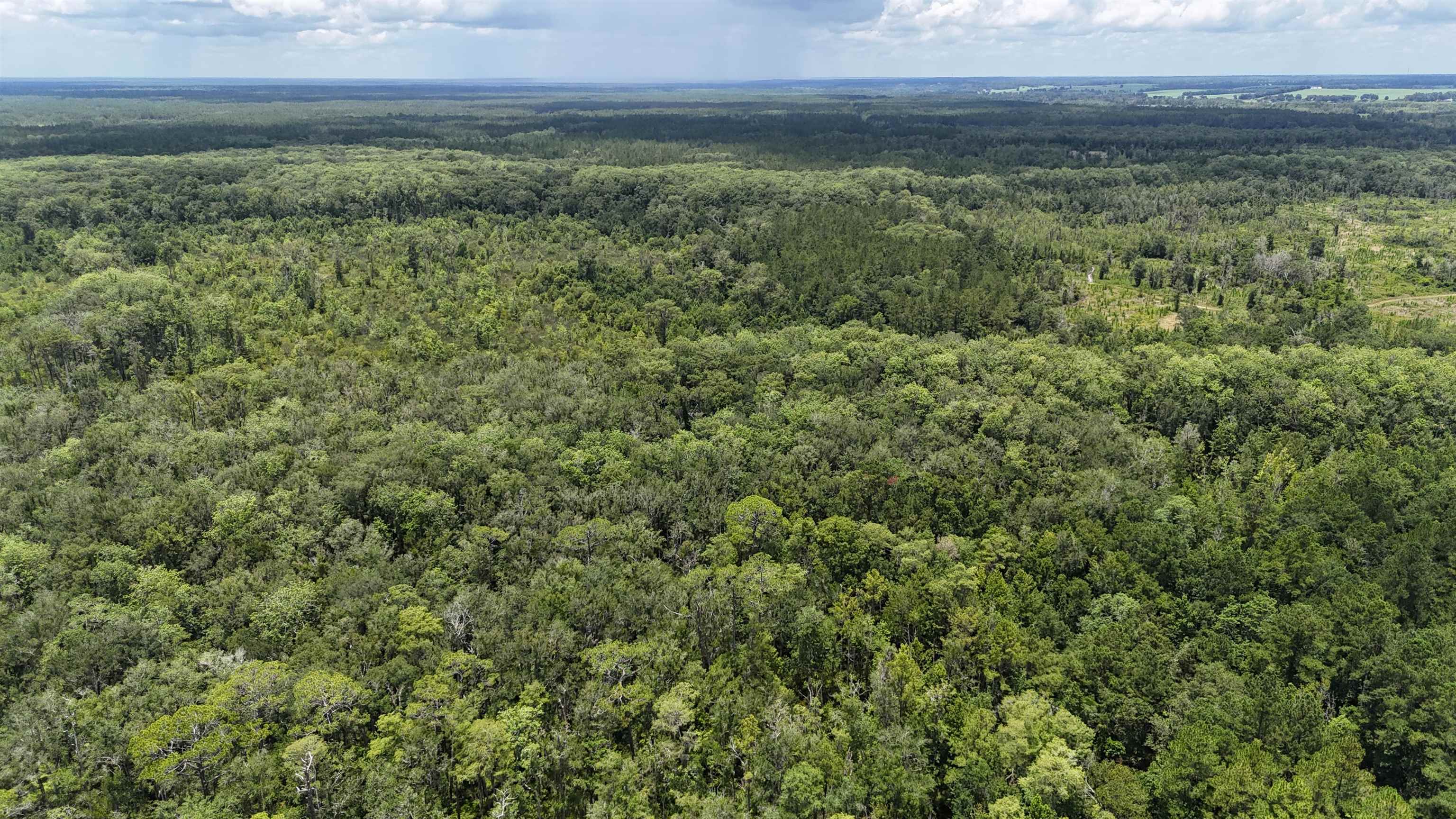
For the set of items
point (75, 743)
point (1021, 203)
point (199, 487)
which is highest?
point (1021, 203)

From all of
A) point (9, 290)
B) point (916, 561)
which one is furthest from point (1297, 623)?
point (9, 290)

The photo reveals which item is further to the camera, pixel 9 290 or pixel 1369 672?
pixel 9 290

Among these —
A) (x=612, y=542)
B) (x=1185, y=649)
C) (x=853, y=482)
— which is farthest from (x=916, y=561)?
(x=612, y=542)

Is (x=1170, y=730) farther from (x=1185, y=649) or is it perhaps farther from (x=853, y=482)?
(x=853, y=482)

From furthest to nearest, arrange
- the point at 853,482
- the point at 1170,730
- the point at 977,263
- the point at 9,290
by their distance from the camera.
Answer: the point at 977,263, the point at 9,290, the point at 853,482, the point at 1170,730

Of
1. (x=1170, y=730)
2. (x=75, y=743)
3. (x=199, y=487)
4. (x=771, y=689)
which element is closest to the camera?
(x=75, y=743)

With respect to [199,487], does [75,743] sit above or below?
below

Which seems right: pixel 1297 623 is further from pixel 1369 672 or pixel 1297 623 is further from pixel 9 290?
pixel 9 290
